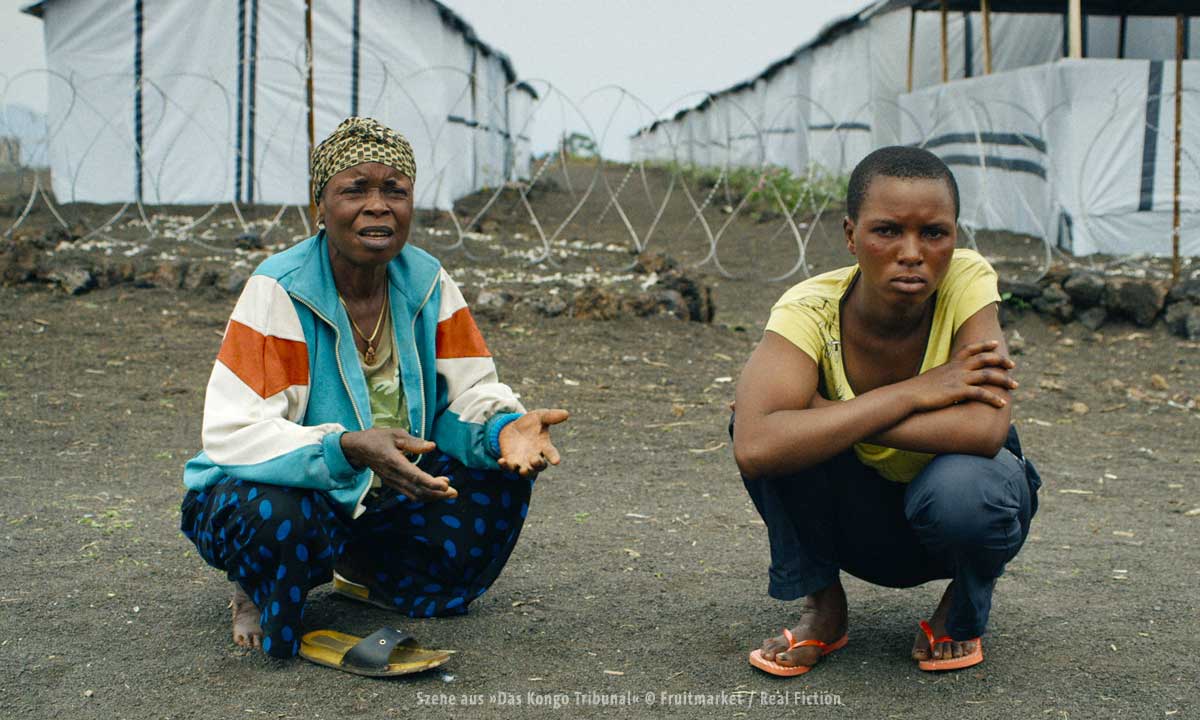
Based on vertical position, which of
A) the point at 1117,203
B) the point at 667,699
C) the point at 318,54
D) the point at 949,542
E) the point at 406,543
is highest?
the point at 318,54

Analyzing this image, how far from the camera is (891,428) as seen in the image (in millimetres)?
2301

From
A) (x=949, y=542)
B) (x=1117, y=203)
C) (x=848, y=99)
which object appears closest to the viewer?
(x=949, y=542)

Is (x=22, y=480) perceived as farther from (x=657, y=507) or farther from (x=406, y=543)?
(x=657, y=507)

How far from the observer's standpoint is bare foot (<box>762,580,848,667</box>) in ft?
8.39

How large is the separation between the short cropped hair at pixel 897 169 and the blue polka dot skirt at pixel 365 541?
45.1 inches

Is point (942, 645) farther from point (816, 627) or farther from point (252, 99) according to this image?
→ point (252, 99)

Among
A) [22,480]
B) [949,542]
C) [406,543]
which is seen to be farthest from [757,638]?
[22,480]

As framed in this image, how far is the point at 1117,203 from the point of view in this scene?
10547mm

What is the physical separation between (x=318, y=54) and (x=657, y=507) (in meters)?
10.2

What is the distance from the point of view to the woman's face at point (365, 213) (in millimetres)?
2682

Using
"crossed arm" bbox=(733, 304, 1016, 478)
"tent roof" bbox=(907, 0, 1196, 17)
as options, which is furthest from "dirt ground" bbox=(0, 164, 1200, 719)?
"tent roof" bbox=(907, 0, 1196, 17)

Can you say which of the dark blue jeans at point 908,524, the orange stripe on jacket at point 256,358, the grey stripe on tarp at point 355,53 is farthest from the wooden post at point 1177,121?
the grey stripe on tarp at point 355,53

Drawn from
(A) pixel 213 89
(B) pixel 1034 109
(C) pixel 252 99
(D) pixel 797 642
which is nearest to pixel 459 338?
A: (D) pixel 797 642

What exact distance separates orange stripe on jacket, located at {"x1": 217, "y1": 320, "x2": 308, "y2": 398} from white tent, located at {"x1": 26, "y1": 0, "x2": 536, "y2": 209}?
10.3 m
